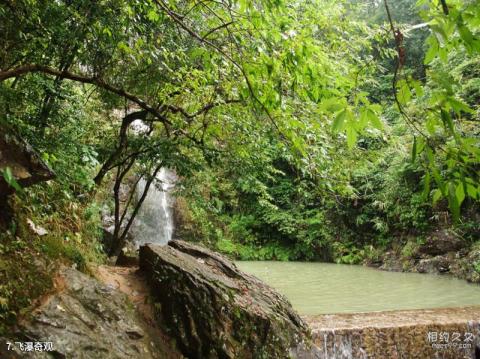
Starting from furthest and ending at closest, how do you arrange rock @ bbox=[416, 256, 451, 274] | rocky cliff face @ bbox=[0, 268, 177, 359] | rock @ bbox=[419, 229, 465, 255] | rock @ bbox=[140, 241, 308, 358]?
1. rock @ bbox=[419, 229, 465, 255]
2. rock @ bbox=[416, 256, 451, 274]
3. rock @ bbox=[140, 241, 308, 358]
4. rocky cliff face @ bbox=[0, 268, 177, 359]

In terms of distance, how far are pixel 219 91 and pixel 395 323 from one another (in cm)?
379

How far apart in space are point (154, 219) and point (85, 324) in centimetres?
1061

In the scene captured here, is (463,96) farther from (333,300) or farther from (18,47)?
(18,47)

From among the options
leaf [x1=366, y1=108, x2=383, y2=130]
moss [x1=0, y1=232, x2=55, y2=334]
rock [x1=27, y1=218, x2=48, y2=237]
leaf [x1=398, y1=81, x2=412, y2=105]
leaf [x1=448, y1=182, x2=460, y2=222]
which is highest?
leaf [x1=398, y1=81, x2=412, y2=105]

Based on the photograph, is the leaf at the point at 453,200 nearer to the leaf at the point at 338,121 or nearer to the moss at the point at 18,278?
the leaf at the point at 338,121

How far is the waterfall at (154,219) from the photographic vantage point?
1281 centimetres

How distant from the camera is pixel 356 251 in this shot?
45.2ft

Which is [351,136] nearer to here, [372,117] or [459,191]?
[372,117]

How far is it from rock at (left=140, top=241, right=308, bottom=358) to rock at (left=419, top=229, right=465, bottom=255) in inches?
308

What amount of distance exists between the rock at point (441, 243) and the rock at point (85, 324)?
9.82 meters

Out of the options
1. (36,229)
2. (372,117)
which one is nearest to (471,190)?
(372,117)

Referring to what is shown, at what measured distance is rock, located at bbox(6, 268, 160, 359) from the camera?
8.84ft

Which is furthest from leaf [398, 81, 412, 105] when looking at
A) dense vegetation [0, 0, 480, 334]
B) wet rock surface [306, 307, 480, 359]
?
wet rock surface [306, 307, 480, 359]

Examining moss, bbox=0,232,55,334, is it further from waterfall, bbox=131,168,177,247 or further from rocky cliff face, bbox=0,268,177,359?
waterfall, bbox=131,168,177,247
